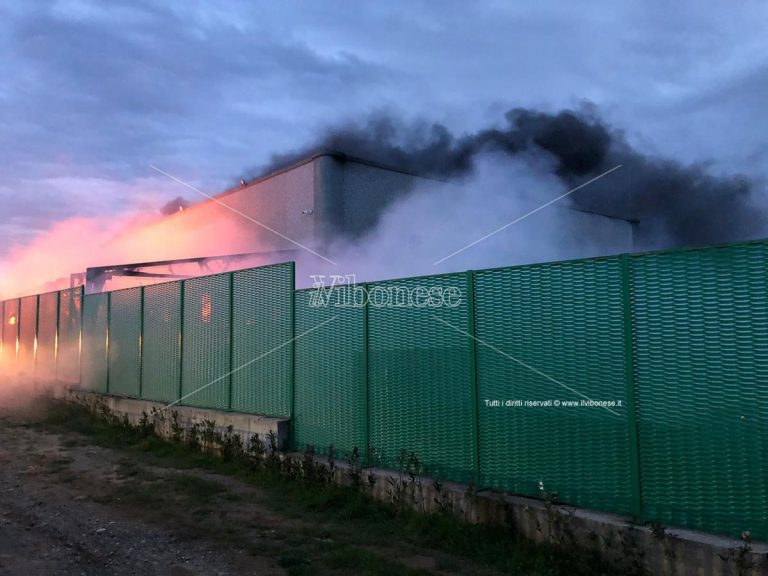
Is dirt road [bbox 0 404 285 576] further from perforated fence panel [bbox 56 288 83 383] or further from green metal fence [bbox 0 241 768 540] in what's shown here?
perforated fence panel [bbox 56 288 83 383]

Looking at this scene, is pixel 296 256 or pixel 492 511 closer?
pixel 492 511

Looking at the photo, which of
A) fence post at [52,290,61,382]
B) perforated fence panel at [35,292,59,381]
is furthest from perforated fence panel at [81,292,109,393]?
perforated fence panel at [35,292,59,381]

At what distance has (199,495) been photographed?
25.0 feet

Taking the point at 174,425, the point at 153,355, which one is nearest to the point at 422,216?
the point at 153,355

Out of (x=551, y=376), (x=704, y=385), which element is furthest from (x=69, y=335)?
(x=704, y=385)

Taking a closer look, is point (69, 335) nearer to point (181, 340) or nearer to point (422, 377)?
point (181, 340)

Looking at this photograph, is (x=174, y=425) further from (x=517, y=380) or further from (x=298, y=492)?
(x=517, y=380)

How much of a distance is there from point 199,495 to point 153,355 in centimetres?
599

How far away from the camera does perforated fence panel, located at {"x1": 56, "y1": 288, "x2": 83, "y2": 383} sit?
17.5m

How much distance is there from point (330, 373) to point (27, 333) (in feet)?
61.4

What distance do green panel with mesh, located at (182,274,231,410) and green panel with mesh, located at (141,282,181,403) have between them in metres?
0.39

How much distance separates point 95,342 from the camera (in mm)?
16125

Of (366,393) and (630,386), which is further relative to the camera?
(366,393)

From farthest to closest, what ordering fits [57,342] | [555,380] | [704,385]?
[57,342] → [555,380] → [704,385]
